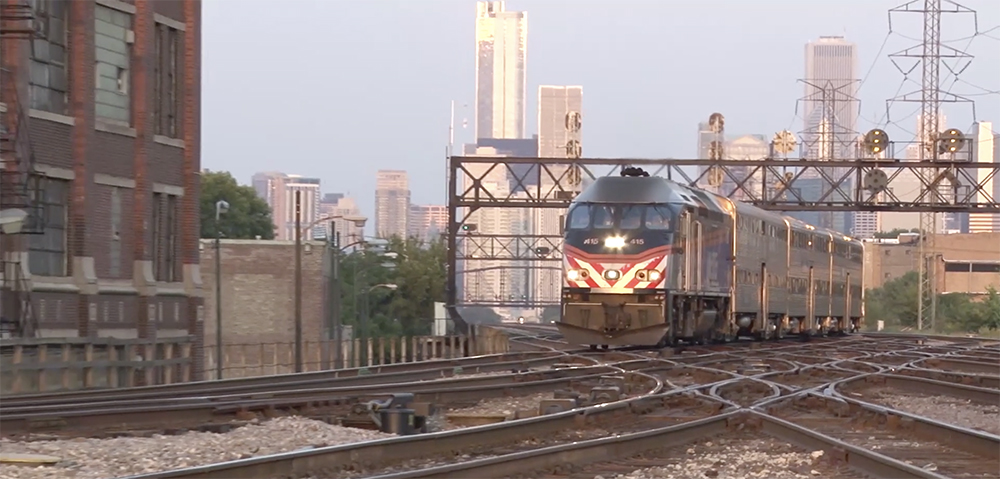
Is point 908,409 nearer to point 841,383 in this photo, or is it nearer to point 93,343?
point 841,383

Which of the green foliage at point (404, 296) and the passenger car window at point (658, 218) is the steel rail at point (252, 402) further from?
the green foliage at point (404, 296)

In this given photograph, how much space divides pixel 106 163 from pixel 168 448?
77.2ft

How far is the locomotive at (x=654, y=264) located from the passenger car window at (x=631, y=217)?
20mm

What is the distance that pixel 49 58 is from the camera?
109 feet

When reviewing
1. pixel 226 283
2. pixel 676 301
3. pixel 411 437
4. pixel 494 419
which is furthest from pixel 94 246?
pixel 226 283

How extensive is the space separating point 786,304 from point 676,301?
437 inches

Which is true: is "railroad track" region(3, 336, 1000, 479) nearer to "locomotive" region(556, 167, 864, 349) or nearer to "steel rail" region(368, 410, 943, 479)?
"steel rail" region(368, 410, 943, 479)

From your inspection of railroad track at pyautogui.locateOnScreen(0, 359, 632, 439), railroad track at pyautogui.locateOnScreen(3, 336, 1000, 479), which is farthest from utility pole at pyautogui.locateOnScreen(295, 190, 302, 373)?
railroad track at pyautogui.locateOnScreen(0, 359, 632, 439)

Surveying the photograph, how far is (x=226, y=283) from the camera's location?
7406 cm

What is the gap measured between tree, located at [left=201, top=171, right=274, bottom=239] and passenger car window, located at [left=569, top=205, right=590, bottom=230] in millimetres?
79311

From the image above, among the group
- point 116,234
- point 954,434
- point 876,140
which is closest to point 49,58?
point 116,234

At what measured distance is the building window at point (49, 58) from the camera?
32438 mm

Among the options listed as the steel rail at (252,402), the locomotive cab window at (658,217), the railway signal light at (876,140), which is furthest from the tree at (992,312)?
the steel rail at (252,402)

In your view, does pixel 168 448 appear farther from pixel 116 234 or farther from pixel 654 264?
pixel 116 234
